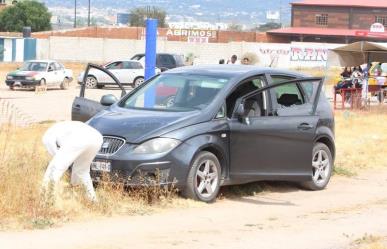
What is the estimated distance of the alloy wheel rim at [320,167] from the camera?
11414mm

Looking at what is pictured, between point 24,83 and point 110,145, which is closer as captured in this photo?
point 110,145

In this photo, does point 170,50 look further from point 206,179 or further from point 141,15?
point 141,15

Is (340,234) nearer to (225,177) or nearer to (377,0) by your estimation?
(225,177)

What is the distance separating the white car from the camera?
39469 millimetres

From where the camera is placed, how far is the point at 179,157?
9.34 meters

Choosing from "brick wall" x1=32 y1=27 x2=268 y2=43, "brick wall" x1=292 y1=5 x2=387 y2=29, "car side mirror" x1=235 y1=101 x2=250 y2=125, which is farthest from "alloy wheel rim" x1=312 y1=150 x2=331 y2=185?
"brick wall" x1=292 y1=5 x2=387 y2=29

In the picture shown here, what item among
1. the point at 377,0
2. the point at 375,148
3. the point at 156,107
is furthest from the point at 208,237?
the point at 377,0

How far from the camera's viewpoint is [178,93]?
1059 centimetres

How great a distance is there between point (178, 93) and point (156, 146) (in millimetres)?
1431

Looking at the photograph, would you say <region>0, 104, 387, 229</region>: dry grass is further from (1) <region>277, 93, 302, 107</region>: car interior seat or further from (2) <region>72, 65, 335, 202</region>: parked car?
(1) <region>277, 93, 302, 107</region>: car interior seat

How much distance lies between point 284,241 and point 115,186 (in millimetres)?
2268

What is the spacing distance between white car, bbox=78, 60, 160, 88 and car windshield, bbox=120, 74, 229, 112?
28.4 meters

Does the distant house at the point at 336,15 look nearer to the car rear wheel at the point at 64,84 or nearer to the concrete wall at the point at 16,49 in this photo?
the concrete wall at the point at 16,49

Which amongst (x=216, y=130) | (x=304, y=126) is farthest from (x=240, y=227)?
(x=304, y=126)
